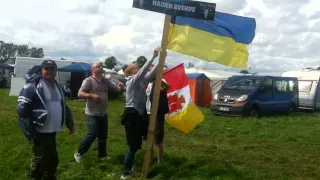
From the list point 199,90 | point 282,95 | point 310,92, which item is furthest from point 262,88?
point 310,92

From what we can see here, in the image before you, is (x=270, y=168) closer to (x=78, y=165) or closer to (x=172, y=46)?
(x=172, y=46)

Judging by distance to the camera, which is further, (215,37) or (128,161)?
(215,37)

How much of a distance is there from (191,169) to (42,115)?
2583 millimetres

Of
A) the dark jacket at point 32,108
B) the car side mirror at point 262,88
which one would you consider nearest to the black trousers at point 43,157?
the dark jacket at point 32,108

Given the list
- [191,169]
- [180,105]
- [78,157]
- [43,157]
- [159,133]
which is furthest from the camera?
[180,105]

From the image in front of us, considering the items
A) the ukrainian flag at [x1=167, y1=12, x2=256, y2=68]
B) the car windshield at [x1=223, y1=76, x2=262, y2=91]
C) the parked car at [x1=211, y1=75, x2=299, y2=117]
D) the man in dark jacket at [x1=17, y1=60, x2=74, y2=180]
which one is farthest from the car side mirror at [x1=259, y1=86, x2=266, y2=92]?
the man in dark jacket at [x1=17, y1=60, x2=74, y2=180]

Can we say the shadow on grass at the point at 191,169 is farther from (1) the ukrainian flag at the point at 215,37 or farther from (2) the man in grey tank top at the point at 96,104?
(1) the ukrainian flag at the point at 215,37

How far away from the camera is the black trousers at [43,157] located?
5355 mm

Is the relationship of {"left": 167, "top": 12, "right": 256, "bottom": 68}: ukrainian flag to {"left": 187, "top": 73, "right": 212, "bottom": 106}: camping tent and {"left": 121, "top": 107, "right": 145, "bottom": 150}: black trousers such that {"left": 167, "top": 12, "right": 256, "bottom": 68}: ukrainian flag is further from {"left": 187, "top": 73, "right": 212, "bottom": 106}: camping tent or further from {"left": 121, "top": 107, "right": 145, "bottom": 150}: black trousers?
{"left": 187, "top": 73, "right": 212, "bottom": 106}: camping tent

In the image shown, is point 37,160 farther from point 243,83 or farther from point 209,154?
point 243,83

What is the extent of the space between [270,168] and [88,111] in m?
3.31

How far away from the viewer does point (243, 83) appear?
18.0 meters

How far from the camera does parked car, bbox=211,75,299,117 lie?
1686 centimetres

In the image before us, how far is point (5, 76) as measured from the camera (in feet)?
123
